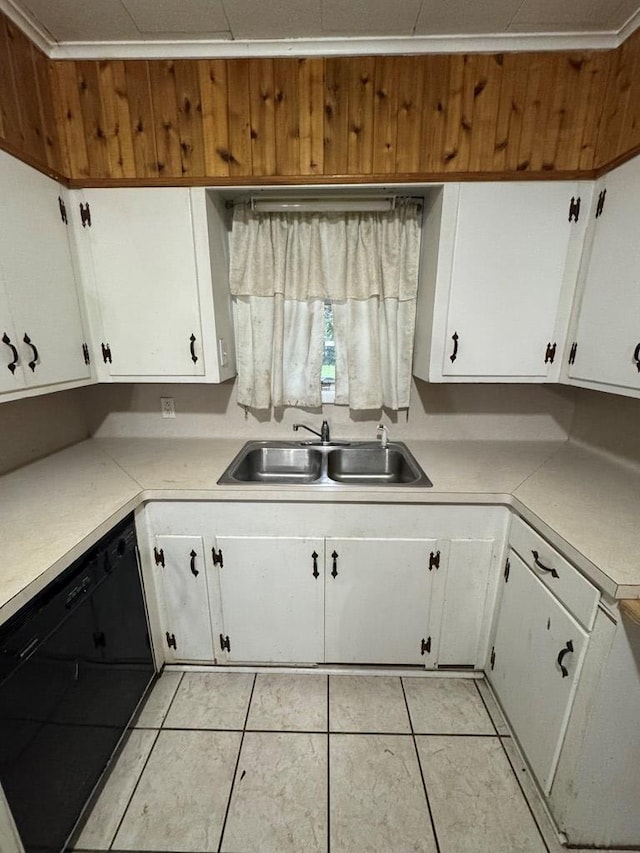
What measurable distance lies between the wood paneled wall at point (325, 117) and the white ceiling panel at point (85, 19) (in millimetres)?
78

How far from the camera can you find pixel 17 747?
0.89 m

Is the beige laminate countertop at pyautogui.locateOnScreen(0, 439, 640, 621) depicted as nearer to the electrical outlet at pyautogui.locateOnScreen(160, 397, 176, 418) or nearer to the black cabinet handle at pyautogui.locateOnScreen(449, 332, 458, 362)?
the electrical outlet at pyautogui.locateOnScreen(160, 397, 176, 418)

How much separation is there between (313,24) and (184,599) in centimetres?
232

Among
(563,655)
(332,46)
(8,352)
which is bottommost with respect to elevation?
(563,655)

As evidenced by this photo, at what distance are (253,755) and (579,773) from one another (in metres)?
1.09

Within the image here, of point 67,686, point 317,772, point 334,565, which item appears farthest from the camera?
point 334,565

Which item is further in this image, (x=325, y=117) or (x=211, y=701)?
(x=211, y=701)

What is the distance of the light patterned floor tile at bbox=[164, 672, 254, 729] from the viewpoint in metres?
1.48

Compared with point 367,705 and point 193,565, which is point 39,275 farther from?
point 367,705

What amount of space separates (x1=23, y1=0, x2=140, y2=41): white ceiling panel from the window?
126 cm

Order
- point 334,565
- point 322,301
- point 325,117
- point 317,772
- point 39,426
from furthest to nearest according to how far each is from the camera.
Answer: point 322,301, point 39,426, point 334,565, point 325,117, point 317,772

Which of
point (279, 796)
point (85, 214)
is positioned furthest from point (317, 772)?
point (85, 214)

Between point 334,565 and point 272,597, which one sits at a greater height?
point 334,565

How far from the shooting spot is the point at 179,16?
1.27 meters
